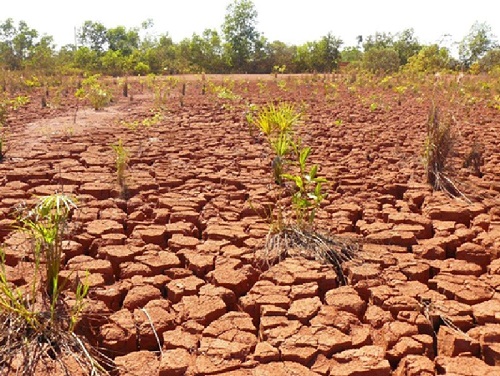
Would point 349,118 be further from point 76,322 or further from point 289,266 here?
point 76,322

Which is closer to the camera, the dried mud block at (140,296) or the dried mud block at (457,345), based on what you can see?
the dried mud block at (457,345)

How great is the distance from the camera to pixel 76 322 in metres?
2.11

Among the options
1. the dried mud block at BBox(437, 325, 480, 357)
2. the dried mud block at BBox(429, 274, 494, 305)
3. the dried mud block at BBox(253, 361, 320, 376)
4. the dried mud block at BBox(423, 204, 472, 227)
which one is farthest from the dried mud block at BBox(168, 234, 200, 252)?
the dried mud block at BBox(423, 204, 472, 227)

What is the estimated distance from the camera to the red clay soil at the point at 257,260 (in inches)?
80.5

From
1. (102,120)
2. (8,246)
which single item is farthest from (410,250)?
(102,120)

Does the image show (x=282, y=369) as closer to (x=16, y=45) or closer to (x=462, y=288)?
(x=462, y=288)

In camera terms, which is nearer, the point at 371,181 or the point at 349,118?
the point at 371,181

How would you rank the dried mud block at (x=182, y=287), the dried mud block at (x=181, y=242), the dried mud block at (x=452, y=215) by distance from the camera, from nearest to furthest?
1. the dried mud block at (x=182, y=287)
2. the dried mud block at (x=181, y=242)
3. the dried mud block at (x=452, y=215)

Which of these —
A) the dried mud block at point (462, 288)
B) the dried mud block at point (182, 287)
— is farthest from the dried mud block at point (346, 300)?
the dried mud block at point (182, 287)

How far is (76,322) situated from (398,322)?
1336 millimetres

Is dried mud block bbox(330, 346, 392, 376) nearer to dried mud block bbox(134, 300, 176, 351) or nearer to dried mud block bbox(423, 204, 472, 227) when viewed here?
dried mud block bbox(134, 300, 176, 351)

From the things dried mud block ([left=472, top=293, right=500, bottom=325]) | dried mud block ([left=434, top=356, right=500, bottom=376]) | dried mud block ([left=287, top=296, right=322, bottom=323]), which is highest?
dried mud block ([left=472, top=293, right=500, bottom=325])

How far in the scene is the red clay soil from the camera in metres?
2.04

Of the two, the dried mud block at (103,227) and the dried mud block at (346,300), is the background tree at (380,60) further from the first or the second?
the dried mud block at (346,300)
